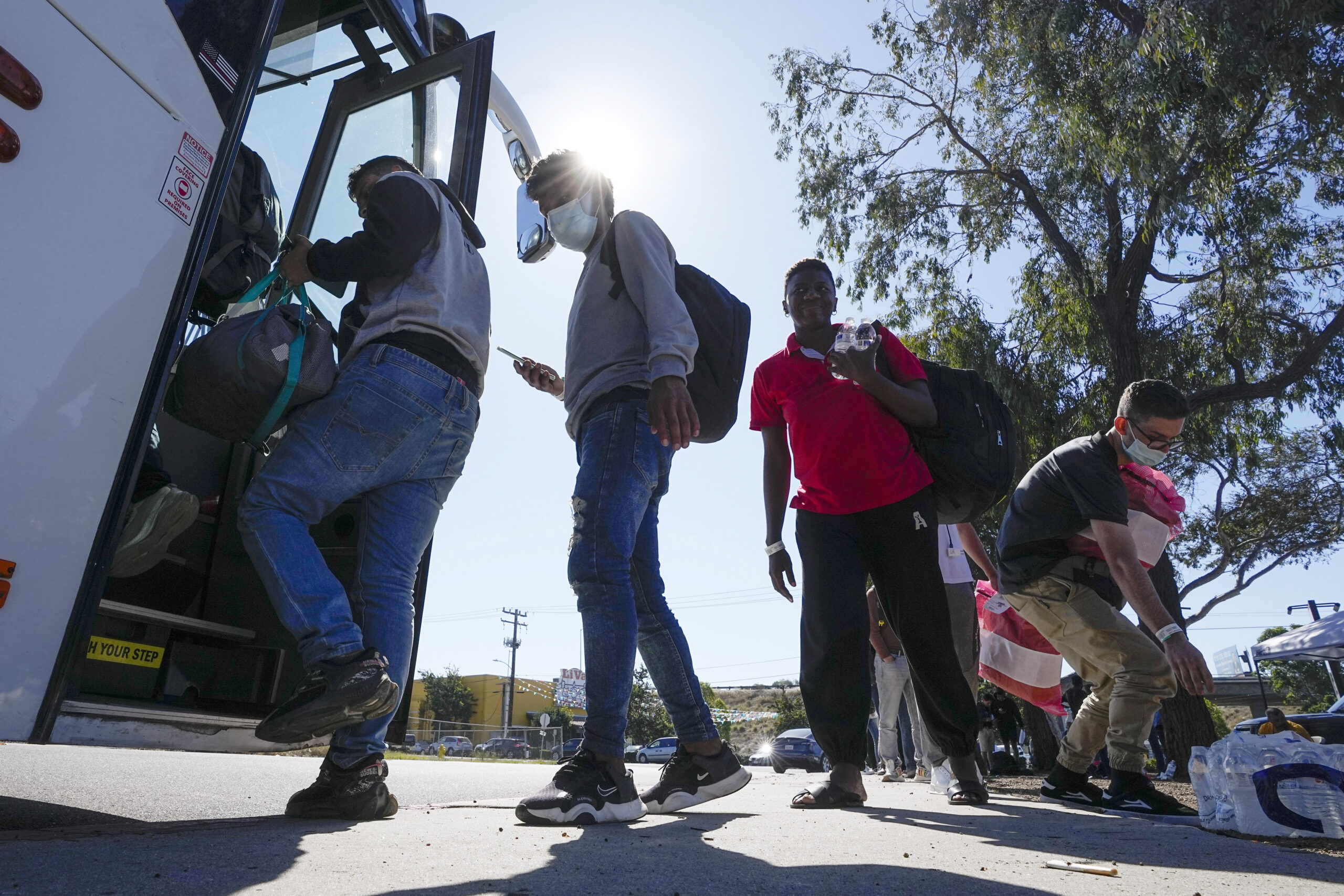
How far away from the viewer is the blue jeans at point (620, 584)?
8.21ft

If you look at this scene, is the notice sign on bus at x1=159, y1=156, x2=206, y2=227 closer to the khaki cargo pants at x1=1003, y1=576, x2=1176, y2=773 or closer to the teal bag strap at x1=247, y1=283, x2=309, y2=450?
the teal bag strap at x1=247, y1=283, x2=309, y2=450

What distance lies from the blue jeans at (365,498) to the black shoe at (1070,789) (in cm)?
302

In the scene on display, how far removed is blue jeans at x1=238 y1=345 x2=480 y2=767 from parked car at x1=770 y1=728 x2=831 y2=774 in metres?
23.1

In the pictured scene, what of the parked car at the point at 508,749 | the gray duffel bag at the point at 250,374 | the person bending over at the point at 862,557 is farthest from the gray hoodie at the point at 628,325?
the parked car at the point at 508,749

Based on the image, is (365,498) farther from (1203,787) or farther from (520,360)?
(1203,787)

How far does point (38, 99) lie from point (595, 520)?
1.62 metres

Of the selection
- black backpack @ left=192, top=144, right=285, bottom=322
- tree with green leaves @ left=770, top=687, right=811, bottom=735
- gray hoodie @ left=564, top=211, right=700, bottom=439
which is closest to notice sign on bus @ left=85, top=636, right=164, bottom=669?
black backpack @ left=192, top=144, right=285, bottom=322

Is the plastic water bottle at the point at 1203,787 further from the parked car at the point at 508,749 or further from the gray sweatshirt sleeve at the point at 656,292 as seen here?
the parked car at the point at 508,749

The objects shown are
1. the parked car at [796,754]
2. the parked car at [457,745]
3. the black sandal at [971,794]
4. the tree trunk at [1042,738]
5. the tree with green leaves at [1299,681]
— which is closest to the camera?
the black sandal at [971,794]

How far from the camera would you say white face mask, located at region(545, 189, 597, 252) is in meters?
2.94

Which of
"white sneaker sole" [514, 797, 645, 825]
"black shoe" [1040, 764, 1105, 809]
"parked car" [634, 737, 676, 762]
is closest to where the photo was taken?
"white sneaker sole" [514, 797, 645, 825]

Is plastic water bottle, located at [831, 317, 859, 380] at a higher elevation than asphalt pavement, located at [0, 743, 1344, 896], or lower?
higher

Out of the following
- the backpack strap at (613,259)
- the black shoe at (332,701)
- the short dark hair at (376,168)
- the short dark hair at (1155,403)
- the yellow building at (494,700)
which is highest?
the yellow building at (494,700)

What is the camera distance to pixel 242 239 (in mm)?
3014
